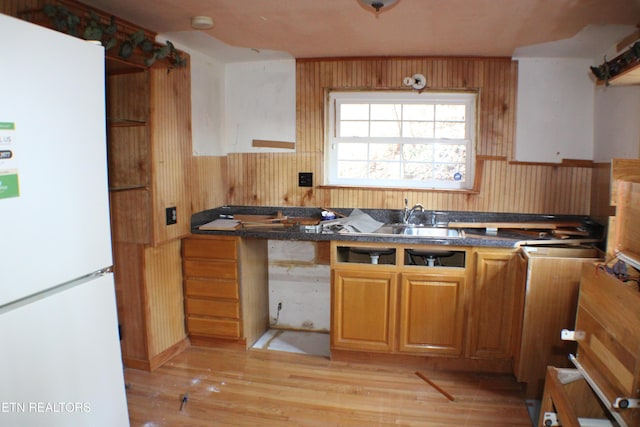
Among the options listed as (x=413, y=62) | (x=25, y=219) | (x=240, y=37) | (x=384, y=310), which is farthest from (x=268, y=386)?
(x=413, y=62)

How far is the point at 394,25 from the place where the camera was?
2.71 meters

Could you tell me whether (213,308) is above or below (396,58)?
below

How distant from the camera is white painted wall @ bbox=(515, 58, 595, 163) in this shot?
11.0 ft

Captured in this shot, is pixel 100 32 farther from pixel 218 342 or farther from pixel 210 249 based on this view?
pixel 218 342

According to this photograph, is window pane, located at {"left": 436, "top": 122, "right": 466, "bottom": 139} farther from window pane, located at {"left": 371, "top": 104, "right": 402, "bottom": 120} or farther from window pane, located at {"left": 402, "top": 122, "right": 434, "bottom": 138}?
window pane, located at {"left": 371, "top": 104, "right": 402, "bottom": 120}

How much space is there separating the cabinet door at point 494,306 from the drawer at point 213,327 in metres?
1.73

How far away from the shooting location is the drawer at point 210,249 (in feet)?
11.0

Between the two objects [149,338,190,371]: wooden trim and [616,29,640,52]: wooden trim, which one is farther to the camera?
[149,338,190,371]: wooden trim

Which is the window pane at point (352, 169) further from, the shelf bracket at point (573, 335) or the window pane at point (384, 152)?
the shelf bracket at point (573, 335)

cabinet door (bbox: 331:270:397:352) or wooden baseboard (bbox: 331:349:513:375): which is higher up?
cabinet door (bbox: 331:270:397:352)

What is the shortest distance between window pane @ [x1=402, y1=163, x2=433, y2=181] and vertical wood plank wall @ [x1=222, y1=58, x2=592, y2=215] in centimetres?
17

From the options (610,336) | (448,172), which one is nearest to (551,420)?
(610,336)

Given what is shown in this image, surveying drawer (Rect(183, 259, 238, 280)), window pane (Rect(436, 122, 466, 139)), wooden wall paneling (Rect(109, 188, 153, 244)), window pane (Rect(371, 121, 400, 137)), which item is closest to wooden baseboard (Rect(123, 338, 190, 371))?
drawer (Rect(183, 259, 238, 280))

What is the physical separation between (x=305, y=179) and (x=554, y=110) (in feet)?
6.59
